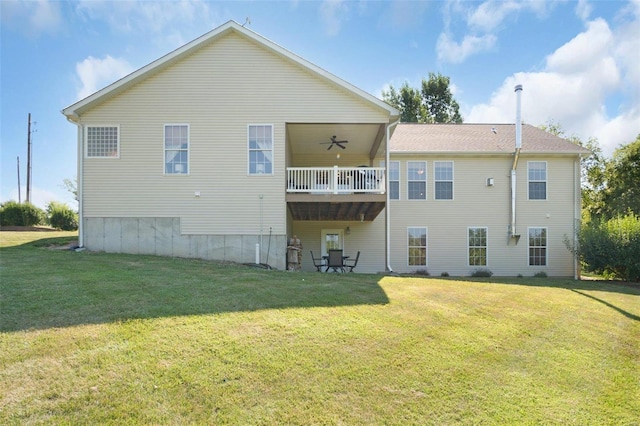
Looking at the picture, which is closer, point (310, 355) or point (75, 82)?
point (310, 355)

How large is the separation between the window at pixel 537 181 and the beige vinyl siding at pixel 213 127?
768 cm

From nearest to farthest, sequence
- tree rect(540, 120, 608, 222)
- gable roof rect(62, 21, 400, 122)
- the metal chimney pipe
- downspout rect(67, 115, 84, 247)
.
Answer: gable roof rect(62, 21, 400, 122)
downspout rect(67, 115, 84, 247)
the metal chimney pipe
tree rect(540, 120, 608, 222)

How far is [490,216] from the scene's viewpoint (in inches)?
613

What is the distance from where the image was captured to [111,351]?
418cm

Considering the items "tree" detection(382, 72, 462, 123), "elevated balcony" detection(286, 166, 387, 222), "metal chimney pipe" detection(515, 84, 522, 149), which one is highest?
"tree" detection(382, 72, 462, 123)

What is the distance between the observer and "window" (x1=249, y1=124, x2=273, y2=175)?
12.3m

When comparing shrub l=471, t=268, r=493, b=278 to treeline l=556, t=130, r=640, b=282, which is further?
shrub l=471, t=268, r=493, b=278

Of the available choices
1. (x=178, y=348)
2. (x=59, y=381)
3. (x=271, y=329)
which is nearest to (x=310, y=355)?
(x=271, y=329)

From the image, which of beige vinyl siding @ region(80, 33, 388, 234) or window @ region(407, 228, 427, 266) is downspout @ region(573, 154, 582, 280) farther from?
beige vinyl siding @ region(80, 33, 388, 234)

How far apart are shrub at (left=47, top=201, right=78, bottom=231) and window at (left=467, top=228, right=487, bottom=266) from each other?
2112cm

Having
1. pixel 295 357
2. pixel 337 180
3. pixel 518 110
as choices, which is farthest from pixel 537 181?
pixel 295 357

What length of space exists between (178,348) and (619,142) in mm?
31312

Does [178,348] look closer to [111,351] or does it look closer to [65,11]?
[111,351]

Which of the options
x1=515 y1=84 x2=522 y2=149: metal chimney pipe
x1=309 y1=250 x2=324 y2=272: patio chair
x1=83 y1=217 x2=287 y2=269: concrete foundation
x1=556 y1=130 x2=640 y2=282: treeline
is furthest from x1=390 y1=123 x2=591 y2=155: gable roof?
x1=83 y1=217 x2=287 y2=269: concrete foundation
